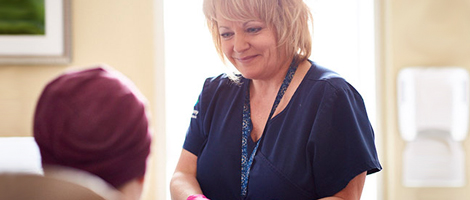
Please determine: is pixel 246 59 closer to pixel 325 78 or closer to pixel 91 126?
pixel 325 78

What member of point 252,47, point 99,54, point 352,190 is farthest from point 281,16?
point 99,54

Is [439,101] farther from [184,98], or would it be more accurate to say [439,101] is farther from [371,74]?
[184,98]

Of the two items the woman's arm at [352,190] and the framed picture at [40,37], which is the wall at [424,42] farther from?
the framed picture at [40,37]

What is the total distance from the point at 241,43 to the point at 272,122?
0.27m

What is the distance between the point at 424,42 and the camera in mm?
2709

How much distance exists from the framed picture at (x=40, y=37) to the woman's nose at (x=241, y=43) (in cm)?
155

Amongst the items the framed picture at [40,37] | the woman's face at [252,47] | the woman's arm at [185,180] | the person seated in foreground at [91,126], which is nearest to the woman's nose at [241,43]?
the woman's face at [252,47]

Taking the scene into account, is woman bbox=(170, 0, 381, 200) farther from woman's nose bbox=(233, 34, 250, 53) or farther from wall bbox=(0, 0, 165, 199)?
wall bbox=(0, 0, 165, 199)

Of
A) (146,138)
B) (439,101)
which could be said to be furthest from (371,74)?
(146,138)

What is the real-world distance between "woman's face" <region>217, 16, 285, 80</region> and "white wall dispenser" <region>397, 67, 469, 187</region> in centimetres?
152

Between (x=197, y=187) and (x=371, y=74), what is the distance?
5.70 ft

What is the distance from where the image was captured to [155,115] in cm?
275

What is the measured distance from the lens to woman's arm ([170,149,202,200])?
1446 mm

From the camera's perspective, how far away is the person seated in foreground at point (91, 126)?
2.12ft
